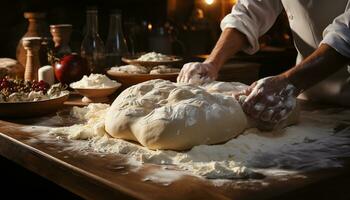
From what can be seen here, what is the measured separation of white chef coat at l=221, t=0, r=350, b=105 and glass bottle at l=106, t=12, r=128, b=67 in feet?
2.02

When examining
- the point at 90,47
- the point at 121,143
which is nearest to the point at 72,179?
the point at 121,143

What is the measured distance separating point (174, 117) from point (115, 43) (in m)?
1.24

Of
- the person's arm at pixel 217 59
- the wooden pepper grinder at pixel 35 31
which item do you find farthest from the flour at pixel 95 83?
the wooden pepper grinder at pixel 35 31

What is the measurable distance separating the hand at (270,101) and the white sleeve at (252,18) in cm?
57

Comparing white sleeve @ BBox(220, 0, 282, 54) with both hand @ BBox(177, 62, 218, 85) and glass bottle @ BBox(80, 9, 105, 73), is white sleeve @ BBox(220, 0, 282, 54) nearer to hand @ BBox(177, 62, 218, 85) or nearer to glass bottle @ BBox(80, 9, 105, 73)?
hand @ BBox(177, 62, 218, 85)

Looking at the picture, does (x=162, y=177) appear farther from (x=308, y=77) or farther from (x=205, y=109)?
(x=308, y=77)

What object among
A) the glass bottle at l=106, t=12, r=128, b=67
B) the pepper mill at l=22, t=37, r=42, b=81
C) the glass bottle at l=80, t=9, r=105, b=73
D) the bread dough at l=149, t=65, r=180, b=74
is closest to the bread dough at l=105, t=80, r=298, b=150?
the bread dough at l=149, t=65, r=180, b=74


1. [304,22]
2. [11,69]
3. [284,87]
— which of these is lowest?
[11,69]

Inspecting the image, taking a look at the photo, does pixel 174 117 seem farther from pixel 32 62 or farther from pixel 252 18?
pixel 32 62

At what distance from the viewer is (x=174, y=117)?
1147 mm

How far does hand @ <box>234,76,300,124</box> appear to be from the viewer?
4.18 ft

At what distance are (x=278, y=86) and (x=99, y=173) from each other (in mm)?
589

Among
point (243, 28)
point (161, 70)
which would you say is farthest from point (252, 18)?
point (161, 70)

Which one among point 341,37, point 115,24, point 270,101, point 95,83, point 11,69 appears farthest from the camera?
point 115,24
